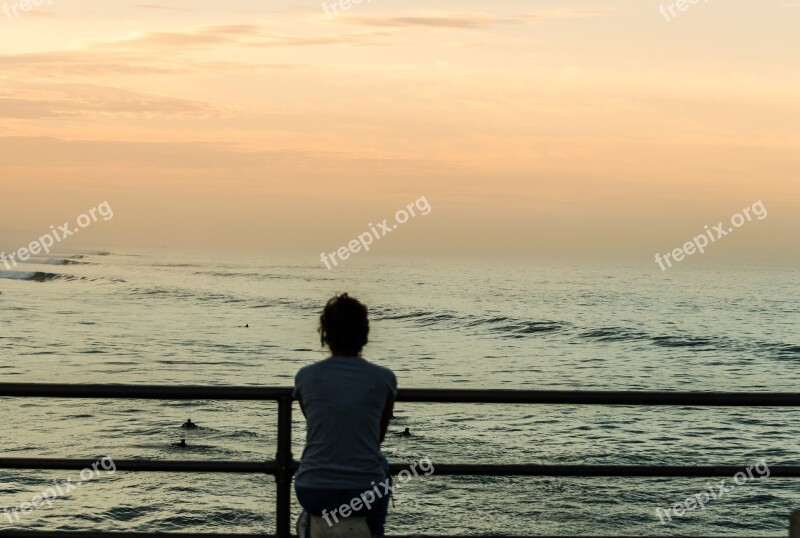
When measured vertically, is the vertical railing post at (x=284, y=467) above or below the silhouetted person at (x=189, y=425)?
below

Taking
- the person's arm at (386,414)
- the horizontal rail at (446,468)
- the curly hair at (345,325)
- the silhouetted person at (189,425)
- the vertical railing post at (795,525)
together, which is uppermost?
the silhouetted person at (189,425)

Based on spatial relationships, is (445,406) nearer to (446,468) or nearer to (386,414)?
(446,468)

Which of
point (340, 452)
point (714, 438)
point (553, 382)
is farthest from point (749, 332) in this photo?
point (340, 452)

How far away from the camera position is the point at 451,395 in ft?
13.7

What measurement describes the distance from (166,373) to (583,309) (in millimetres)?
67210

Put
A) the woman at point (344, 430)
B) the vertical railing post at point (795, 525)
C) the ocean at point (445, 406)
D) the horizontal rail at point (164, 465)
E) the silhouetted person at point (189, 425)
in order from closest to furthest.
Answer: the vertical railing post at point (795, 525), the woman at point (344, 430), the horizontal rail at point (164, 465), the ocean at point (445, 406), the silhouetted person at point (189, 425)

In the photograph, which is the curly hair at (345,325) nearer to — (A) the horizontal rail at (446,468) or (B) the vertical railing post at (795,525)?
(A) the horizontal rail at (446,468)

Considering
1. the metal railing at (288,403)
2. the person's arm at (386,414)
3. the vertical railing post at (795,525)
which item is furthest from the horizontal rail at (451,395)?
the vertical railing post at (795,525)

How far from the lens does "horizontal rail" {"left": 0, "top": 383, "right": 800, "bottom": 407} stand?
4.17 metres

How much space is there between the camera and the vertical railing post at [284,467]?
4.33 metres

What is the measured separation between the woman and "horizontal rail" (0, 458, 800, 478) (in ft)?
2.06

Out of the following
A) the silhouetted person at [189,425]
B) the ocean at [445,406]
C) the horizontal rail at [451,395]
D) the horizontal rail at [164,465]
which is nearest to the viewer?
the horizontal rail at [451,395]

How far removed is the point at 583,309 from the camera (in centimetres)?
11288

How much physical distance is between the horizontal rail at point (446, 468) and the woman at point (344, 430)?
0.63 meters
